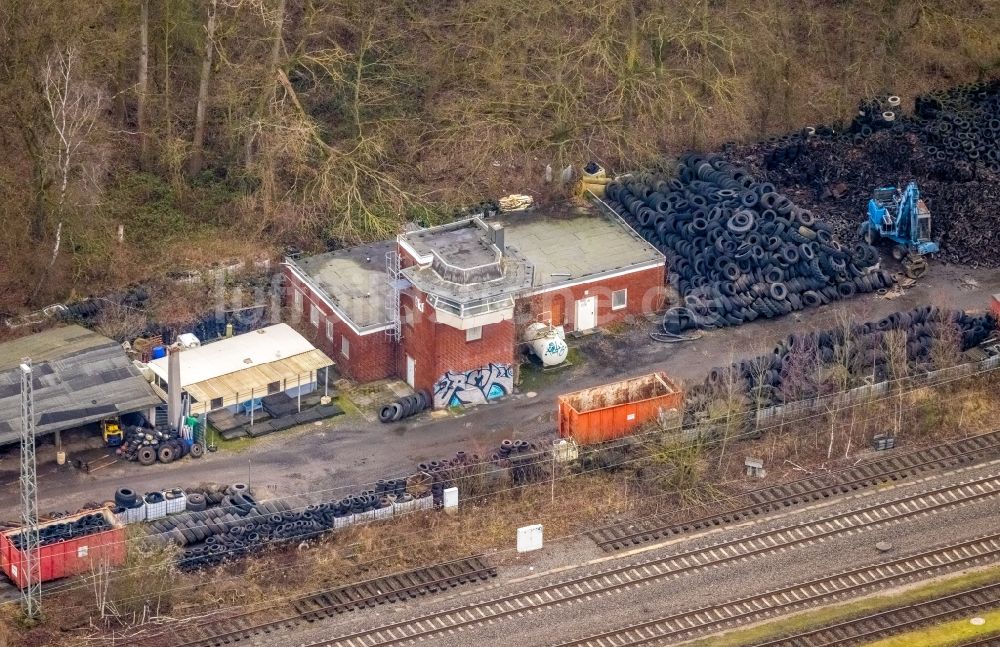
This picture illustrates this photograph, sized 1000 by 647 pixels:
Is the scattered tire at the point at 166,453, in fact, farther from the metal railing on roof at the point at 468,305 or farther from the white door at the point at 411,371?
the metal railing on roof at the point at 468,305

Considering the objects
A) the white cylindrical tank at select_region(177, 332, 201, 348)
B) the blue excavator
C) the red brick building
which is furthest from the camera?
the blue excavator

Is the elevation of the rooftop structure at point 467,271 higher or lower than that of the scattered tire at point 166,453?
higher

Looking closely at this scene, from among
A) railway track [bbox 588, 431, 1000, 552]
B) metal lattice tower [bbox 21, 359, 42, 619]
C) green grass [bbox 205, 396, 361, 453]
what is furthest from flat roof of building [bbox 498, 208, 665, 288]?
metal lattice tower [bbox 21, 359, 42, 619]

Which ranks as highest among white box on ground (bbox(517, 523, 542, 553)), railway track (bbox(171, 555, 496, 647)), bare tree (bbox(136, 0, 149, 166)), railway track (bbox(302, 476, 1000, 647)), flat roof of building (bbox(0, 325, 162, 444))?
bare tree (bbox(136, 0, 149, 166))

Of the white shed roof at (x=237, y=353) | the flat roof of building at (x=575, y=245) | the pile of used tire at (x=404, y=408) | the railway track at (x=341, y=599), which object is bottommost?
the railway track at (x=341, y=599)

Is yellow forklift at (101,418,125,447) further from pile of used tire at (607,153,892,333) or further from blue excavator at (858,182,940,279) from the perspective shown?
blue excavator at (858,182,940,279)

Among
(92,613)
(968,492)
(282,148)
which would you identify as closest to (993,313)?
(968,492)

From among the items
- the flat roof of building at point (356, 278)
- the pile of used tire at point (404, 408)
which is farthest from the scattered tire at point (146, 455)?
the flat roof of building at point (356, 278)
